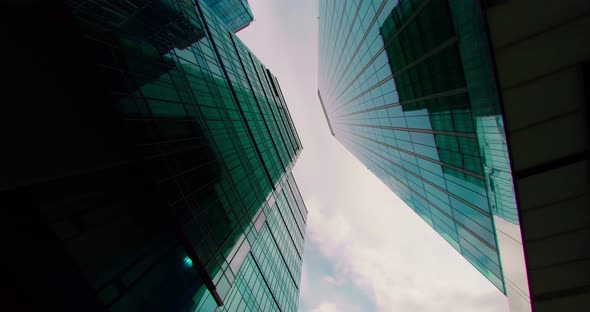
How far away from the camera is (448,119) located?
49.3 feet

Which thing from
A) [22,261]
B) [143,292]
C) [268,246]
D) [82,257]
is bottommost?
[268,246]

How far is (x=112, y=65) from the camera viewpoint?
12.0 meters

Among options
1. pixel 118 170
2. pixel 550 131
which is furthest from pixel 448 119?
pixel 118 170

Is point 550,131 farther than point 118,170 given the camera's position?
No

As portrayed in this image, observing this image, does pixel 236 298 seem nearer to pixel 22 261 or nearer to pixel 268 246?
pixel 268 246

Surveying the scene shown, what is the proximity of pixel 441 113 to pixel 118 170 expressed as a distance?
2023cm

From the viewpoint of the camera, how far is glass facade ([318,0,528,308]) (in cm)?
854

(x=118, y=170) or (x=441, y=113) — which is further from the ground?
(x=118, y=170)

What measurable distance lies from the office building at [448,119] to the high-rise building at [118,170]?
14.2 m

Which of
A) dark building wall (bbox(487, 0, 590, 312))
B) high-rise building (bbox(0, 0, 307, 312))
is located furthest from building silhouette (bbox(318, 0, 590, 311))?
high-rise building (bbox(0, 0, 307, 312))

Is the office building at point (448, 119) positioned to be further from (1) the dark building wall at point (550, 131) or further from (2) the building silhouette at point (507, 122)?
(1) the dark building wall at point (550, 131)

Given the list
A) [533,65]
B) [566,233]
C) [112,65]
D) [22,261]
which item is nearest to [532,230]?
[566,233]

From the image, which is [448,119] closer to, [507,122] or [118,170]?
[507,122]

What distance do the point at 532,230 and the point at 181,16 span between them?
26550mm
